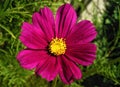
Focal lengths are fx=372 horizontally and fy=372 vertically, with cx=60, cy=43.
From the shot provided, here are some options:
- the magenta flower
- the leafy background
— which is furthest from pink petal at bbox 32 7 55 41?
the leafy background

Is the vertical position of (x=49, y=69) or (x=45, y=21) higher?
(x=45, y=21)

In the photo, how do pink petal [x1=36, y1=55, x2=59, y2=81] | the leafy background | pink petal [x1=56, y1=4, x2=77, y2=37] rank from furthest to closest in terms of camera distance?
the leafy background < pink petal [x1=56, y1=4, x2=77, y2=37] < pink petal [x1=36, y1=55, x2=59, y2=81]

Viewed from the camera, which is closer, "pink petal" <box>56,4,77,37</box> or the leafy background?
"pink petal" <box>56,4,77,37</box>

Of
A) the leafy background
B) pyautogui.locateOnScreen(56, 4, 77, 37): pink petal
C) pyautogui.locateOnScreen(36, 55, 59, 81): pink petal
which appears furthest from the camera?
the leafy background

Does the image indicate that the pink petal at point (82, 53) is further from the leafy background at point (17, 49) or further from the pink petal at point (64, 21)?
the leafy background at point (17, 49)

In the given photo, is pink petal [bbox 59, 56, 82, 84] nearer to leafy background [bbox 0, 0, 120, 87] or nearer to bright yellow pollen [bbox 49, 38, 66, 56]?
bright yellow pollen [bbox 49, 38, 66, 56]

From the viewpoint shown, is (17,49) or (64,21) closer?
(64,21)

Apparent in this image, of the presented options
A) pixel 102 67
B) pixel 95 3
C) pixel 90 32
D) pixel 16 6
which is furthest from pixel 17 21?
pixel 95 3

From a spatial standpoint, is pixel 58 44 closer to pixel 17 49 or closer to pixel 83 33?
pixel 83 33

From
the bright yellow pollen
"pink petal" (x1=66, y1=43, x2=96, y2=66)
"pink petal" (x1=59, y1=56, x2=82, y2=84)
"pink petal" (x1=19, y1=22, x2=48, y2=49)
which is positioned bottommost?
"pink petal" (x1=59, y1=56, x2=82, y2=84)

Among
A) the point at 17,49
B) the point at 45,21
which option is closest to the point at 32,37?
the point at 45,21
